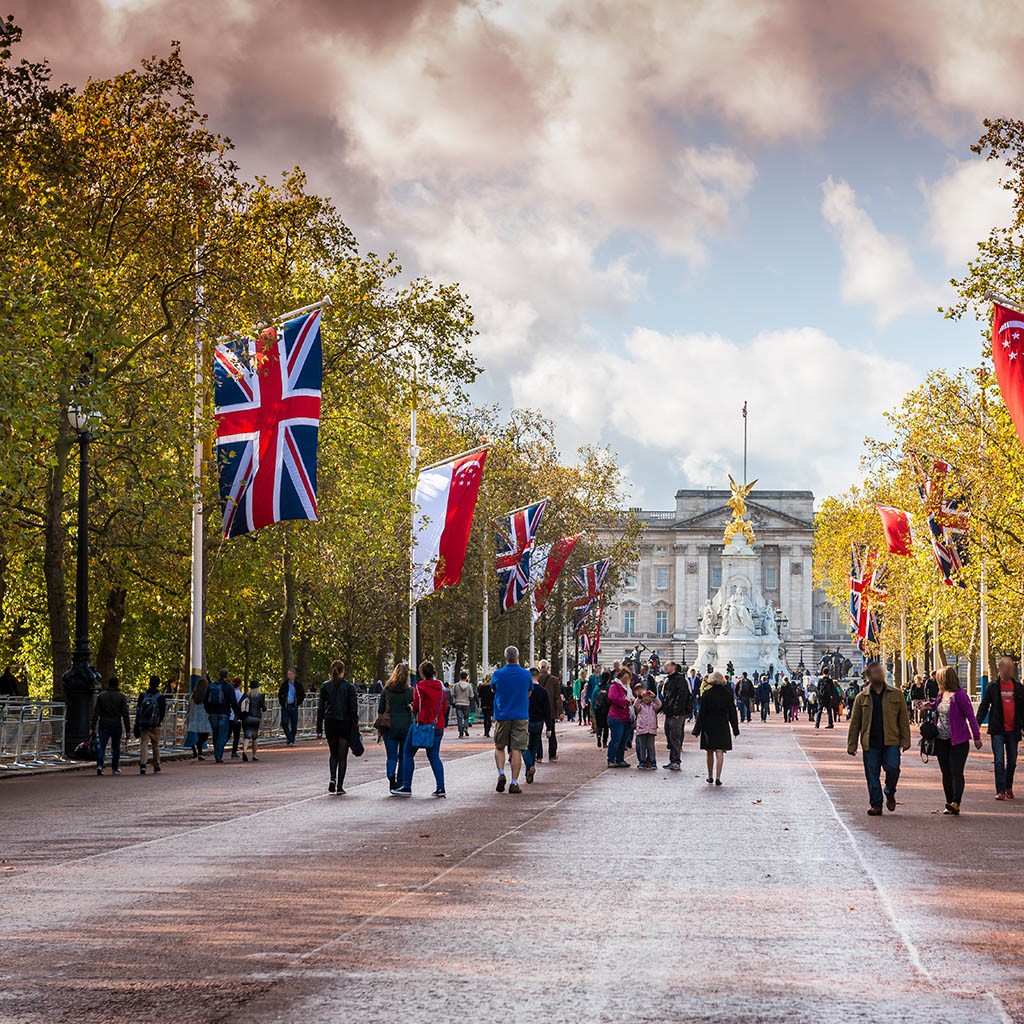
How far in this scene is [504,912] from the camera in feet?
35.9

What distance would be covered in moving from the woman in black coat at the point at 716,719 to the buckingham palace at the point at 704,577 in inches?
5335

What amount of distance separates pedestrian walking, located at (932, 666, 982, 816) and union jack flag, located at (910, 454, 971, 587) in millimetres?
21085

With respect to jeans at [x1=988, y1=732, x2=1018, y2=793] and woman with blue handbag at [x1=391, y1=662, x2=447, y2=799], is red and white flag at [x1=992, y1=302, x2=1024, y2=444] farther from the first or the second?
woman with blue handbag at [x1=391, y1=662, x2=447, y2=799]

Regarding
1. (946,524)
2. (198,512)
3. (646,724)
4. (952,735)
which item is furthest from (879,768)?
(946,524)

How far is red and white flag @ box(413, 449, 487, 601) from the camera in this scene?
41375 mm

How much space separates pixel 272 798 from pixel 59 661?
12.4m

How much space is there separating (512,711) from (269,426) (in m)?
10.0

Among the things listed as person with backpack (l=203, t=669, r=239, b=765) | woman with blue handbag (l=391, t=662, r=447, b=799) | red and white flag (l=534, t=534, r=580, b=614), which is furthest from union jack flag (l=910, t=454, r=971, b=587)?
woman with blue handbag (l=391, t=662, r=447, b=799)

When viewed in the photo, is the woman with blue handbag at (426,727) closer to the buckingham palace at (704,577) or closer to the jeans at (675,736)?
the jeans at (675,736)

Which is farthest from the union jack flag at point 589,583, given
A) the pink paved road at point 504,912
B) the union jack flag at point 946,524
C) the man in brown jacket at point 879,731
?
the man in brown jacket at point 879,731

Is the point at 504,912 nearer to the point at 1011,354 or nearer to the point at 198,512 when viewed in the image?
the point at 1011,354

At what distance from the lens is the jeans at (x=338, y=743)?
2170 centimetres

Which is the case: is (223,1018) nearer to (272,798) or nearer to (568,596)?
(272,798)

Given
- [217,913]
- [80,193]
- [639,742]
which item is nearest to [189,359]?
[80,193]
